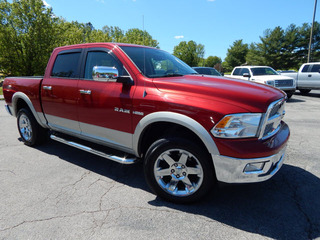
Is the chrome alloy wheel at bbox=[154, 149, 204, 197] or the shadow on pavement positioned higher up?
the chrome alloy wheel at bbox=[154, 149, 204, 197]

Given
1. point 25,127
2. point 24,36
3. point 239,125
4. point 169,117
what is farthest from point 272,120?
point 24,36

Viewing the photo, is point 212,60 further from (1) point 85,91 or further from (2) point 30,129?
(1) point 85,91

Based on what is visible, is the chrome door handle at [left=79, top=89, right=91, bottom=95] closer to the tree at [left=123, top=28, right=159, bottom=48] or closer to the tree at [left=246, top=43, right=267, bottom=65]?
the tree at [left=123, top=28, right=159, bottom=48]

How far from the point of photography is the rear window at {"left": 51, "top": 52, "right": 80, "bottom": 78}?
361 cm

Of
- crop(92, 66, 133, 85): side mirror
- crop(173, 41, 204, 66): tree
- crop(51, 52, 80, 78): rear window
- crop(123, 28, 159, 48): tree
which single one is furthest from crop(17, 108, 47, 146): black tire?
crop(173, 41, 204, 66): tree

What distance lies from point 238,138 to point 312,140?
12.6 feet

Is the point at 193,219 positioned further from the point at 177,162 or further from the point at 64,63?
the point at 64,63

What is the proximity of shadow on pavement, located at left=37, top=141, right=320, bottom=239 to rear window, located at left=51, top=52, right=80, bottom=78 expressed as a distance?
161cm

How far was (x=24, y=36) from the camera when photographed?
19062mm

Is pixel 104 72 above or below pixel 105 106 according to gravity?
above

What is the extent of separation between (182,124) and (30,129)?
363 cm

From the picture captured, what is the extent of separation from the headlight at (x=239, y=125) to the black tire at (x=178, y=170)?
0.37 metres

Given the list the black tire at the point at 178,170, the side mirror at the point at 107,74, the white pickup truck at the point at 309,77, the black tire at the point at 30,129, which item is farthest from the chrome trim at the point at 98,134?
the white pickup truck at the point at 309,77

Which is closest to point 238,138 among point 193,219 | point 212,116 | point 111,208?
point 212,116
